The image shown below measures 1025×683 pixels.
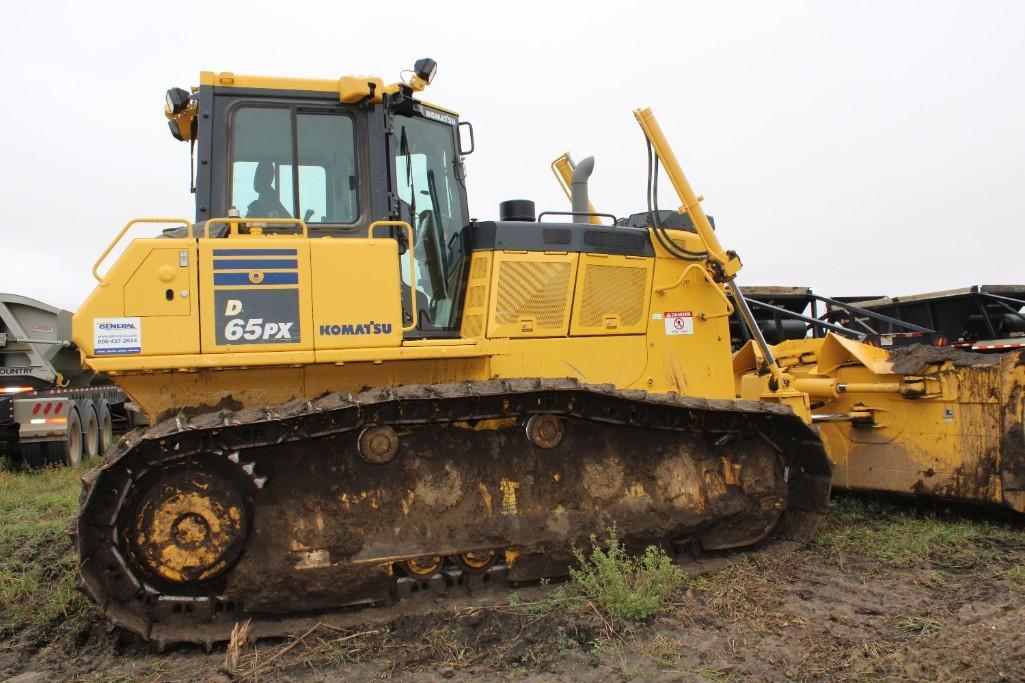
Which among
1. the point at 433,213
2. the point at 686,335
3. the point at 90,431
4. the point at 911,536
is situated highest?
the point at 433,213

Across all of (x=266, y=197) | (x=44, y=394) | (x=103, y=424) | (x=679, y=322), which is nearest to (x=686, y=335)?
(x=679, y=322)

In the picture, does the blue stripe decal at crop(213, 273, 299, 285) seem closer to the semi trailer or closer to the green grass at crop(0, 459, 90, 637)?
the green grass at crop(0, 459, 90, 637)

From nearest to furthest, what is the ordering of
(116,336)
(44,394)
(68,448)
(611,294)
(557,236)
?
(116,336), (557,236), (611,294), (68,448), (44,394)

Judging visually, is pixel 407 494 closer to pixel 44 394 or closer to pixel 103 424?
pixel 44 394

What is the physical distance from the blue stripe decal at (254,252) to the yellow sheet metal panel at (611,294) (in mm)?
2108

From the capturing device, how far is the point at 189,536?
15.1ft

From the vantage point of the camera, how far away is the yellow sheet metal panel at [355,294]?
4.76 meters

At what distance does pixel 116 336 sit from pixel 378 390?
1.52 metres

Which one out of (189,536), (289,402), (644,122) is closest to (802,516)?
(644,122)

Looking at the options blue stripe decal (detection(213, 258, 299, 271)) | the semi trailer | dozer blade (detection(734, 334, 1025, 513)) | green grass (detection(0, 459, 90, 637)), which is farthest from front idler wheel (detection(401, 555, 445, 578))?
the semi trailer

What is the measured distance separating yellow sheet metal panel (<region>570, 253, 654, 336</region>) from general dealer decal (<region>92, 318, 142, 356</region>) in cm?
289

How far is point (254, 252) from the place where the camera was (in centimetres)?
468

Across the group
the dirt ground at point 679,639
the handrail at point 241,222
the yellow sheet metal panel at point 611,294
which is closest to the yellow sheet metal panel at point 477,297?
the yellow sheet metal panel at point 611,294

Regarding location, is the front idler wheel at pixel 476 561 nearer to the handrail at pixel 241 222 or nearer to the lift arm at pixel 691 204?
the handrail at pixel 241 222
